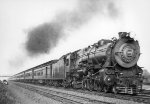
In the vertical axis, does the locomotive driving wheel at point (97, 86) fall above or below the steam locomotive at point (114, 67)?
below

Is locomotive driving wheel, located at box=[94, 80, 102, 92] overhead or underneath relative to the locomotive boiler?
underneath

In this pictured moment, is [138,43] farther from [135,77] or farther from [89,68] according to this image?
[89,68]

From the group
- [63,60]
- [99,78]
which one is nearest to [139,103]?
[99,78]

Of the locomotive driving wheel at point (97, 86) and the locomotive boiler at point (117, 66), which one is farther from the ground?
the locomotive boiler at point (117, 66)

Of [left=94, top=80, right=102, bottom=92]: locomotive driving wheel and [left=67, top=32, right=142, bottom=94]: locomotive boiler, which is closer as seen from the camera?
[left=67, top=32, right=142, bottom=94]: locomotive boiler

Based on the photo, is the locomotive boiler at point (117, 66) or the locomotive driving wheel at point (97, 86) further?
the locomotive driving wheel at point (97, 86)

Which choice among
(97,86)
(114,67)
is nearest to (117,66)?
(114,67)

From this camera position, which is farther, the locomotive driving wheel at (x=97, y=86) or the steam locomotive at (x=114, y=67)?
the locomotive driving wheel at (x=97, y=86)

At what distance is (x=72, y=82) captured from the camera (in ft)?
79.5

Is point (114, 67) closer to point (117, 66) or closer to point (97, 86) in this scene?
point (117, 66)

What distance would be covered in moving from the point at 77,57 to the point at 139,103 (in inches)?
492

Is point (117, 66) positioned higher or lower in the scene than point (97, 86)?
higher

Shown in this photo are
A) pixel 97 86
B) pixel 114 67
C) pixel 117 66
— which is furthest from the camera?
pixel 97 86

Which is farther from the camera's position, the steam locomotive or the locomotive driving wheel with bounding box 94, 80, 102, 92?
the locomotive driving wheel with bounding box 94, 80, 102, 92
